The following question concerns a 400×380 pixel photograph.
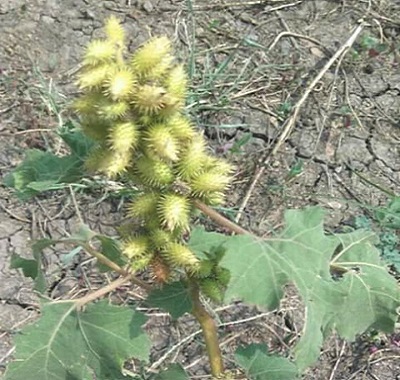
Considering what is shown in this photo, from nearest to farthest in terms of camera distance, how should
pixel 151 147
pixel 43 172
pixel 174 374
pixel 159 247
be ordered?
1. pixel 151 147
2. pixel 159 247
3. pixel 174 374
4. pixel 43 172

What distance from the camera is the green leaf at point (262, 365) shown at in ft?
6.23

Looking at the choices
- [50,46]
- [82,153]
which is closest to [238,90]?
[50,46]

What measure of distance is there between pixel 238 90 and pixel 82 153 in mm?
1774

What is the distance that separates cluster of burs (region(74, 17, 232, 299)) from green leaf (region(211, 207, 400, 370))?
10 cm

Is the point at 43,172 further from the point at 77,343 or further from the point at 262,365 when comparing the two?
the point at 262,365

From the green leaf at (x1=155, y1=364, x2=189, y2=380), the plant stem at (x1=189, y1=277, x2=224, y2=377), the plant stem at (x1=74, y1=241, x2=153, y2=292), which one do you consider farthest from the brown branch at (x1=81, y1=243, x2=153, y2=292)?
the green leaf at (x1=155, y1=364, x2=189, y2=380)

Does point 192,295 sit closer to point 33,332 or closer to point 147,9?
point 33,332

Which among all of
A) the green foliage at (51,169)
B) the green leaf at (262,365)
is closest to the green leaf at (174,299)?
the green leaf at (262,365)

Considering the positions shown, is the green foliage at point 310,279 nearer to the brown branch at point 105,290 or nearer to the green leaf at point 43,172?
the brown branch at point 105,290

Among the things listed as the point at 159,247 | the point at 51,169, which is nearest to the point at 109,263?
the point at 159,247

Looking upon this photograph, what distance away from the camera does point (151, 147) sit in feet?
5.32

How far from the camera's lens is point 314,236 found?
1736mm

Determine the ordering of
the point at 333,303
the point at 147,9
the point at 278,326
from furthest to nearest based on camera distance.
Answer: the point at 147,9 < the point at 278,326 < the point at 333,303

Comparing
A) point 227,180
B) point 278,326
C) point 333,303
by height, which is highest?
point 227,180
